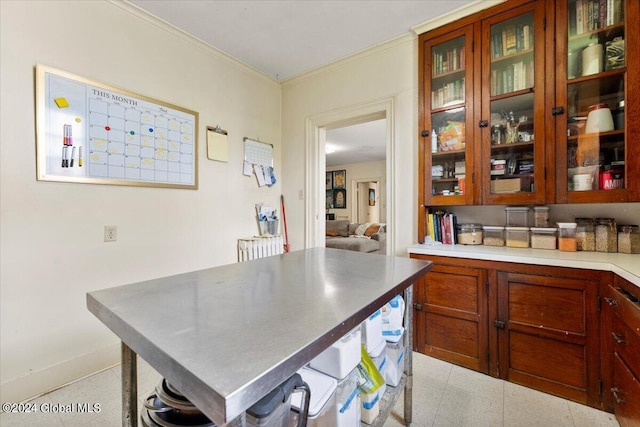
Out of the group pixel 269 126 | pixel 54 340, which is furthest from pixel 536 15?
pixel 54 340

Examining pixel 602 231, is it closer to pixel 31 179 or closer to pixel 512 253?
pixel 512 253

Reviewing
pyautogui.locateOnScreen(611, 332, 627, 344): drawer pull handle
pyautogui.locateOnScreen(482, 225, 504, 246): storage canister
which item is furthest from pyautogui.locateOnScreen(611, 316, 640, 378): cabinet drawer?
pyautogui.locateOnScreen(482, 225, 504, 246): storage canister

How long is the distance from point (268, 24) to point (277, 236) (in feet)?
6.35

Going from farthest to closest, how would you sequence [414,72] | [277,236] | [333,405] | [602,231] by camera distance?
[277,236] → [414,72] → [602,231] → [333,405]

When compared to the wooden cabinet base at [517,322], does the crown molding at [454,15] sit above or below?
above

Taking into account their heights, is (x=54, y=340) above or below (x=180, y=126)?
below

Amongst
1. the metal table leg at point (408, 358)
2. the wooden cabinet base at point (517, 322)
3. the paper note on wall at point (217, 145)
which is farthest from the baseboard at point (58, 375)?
the wooden cabinet base at point (517, 322)

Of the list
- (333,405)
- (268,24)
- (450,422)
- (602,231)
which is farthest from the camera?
(268,24)

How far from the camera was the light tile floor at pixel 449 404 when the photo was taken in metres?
1.45

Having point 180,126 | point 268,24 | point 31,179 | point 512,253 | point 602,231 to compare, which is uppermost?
point 268,24

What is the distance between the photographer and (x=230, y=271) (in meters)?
1.21

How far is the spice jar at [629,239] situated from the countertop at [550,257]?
0.07 meters

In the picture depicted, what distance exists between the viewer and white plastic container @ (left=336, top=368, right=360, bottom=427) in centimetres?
105

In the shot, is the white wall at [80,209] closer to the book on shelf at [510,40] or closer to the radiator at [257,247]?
the radiator at [257,247]
